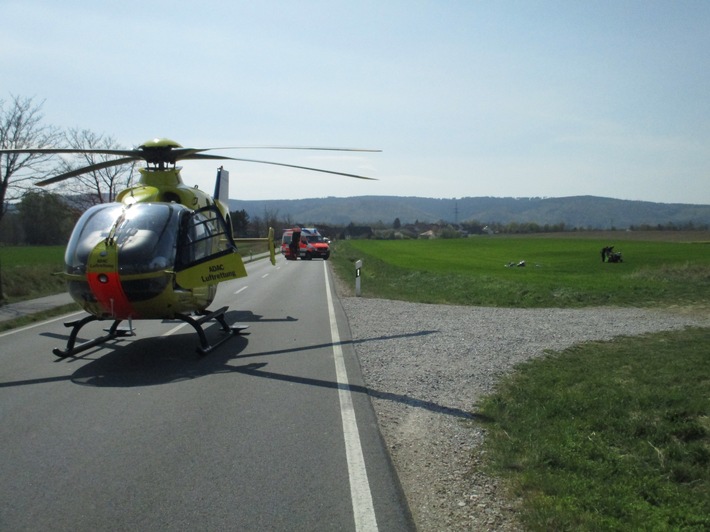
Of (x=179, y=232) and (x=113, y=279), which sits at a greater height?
(x=179, y=232)

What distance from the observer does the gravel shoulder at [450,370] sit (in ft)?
15.3

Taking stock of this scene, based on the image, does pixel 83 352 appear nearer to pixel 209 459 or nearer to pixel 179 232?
pixel 179 232

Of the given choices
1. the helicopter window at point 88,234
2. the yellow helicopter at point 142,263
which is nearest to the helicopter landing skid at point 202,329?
the yellow helicopter at point 142,263

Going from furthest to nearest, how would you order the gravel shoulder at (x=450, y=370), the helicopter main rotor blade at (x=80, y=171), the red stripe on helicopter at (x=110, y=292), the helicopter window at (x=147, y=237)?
the helicopter main rotor blade at (x=80, y=171) → the helicopter window at (x=147, y=237) → the red stripe on helicopter at (x=110, y=292) → the gravel shoulder at (x=450, y=370)

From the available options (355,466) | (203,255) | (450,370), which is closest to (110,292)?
(203,255)

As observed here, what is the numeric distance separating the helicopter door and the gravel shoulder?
8.70 ft

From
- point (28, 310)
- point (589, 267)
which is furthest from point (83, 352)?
point (589, 267)

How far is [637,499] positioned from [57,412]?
18.7 feet

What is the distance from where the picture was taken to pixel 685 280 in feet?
86.1

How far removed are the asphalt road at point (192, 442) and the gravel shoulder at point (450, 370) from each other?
0.27 m

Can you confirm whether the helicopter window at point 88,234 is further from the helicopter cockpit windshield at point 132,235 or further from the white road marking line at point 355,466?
the white road marking line at point 355,466

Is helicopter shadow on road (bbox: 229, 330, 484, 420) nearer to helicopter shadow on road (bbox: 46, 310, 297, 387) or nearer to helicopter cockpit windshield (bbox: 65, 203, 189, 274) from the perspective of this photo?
helicopter shadow on road (bbox: 46, 310, 297, 387)

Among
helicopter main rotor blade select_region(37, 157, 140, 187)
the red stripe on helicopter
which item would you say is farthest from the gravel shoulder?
helicopter main rotor blade select_region(37, 157, 140, 187)

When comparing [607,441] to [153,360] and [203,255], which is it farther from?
[203,255]
